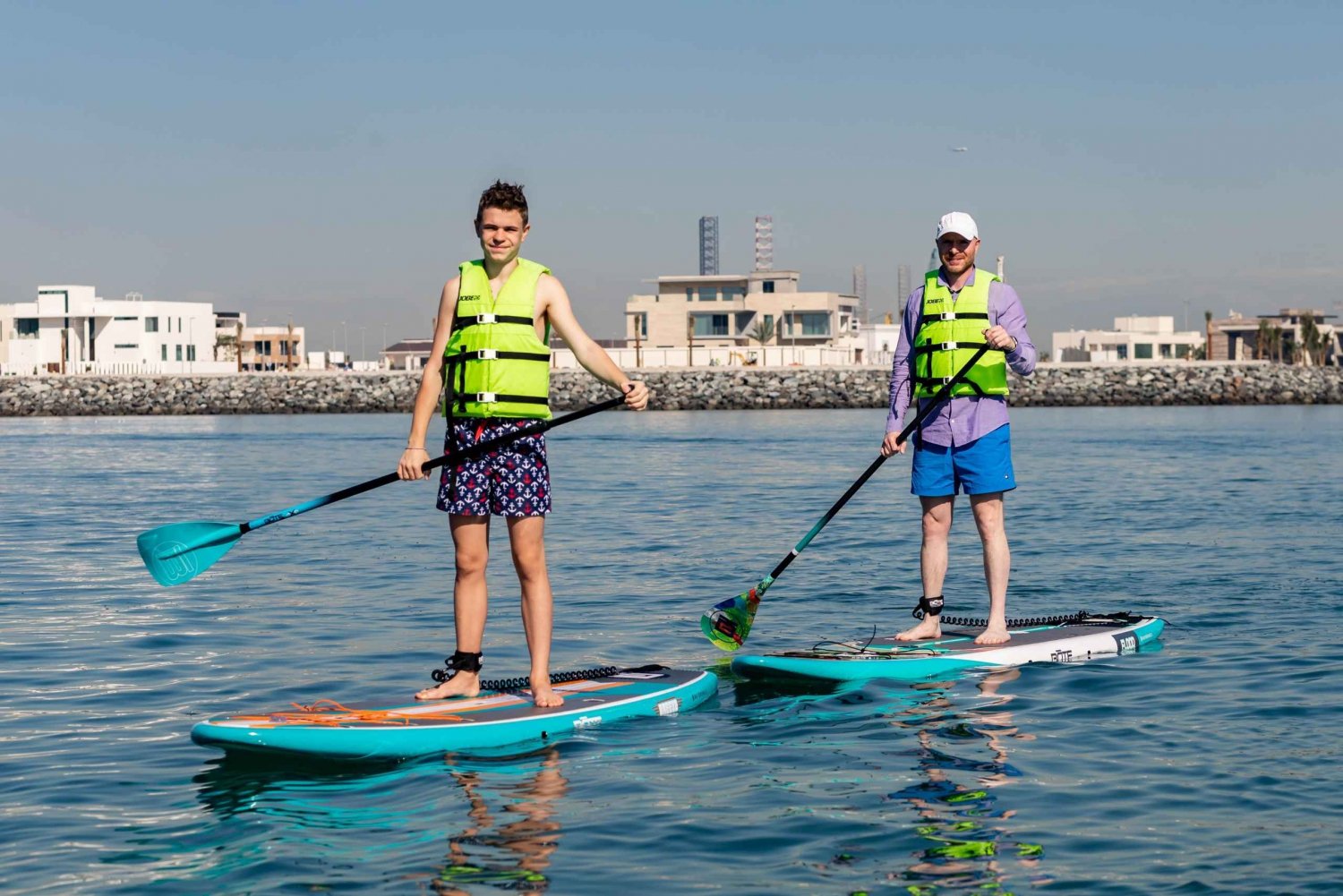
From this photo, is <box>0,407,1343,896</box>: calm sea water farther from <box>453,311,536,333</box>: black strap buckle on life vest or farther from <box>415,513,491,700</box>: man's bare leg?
<box>453,311,536,333</box>: black strap buckle on life vest

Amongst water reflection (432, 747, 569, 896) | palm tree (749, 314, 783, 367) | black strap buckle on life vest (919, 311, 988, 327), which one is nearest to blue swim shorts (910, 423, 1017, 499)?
black strap buckle on life vest (919, 311, 988, 327)

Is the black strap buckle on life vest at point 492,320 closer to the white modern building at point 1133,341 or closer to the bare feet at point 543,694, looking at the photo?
the bare feet at point 543,694

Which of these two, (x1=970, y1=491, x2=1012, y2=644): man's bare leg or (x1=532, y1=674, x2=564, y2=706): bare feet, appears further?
(x1=970, y1=491, x2=1012, y2=644): man's bare leg

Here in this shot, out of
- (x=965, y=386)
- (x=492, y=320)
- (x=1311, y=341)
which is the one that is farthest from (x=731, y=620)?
(x=1311, y=341)

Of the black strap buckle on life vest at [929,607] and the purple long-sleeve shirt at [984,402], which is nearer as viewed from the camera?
the purple long-sleeve shirt at [984,402]

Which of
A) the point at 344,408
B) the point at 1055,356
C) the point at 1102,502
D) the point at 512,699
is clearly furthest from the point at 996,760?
the point at 1055,356

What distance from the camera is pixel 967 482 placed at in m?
8.30

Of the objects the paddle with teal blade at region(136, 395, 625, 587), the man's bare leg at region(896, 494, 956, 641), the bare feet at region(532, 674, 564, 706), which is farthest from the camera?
the man's bare leg at region(896, 494, 956, 641)

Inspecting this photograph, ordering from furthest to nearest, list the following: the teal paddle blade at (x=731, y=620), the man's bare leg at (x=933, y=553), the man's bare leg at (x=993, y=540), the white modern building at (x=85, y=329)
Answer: the white modern building at (x=85, y=329) < the teal paddle blade at (x=731, y=620) < the man's bare leg at (x=933, y=553) < the man's bare leg at (x=993, y=540)

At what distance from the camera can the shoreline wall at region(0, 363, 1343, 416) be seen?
8644cm

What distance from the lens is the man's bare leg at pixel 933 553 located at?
843cm

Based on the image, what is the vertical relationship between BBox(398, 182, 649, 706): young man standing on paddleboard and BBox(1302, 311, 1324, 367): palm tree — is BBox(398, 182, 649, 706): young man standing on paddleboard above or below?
below

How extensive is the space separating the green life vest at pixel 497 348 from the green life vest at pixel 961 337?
2.57 meters

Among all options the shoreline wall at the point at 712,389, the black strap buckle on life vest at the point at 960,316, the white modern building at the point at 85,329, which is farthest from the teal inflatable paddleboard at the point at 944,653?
the white modern building at the point at 85,329
